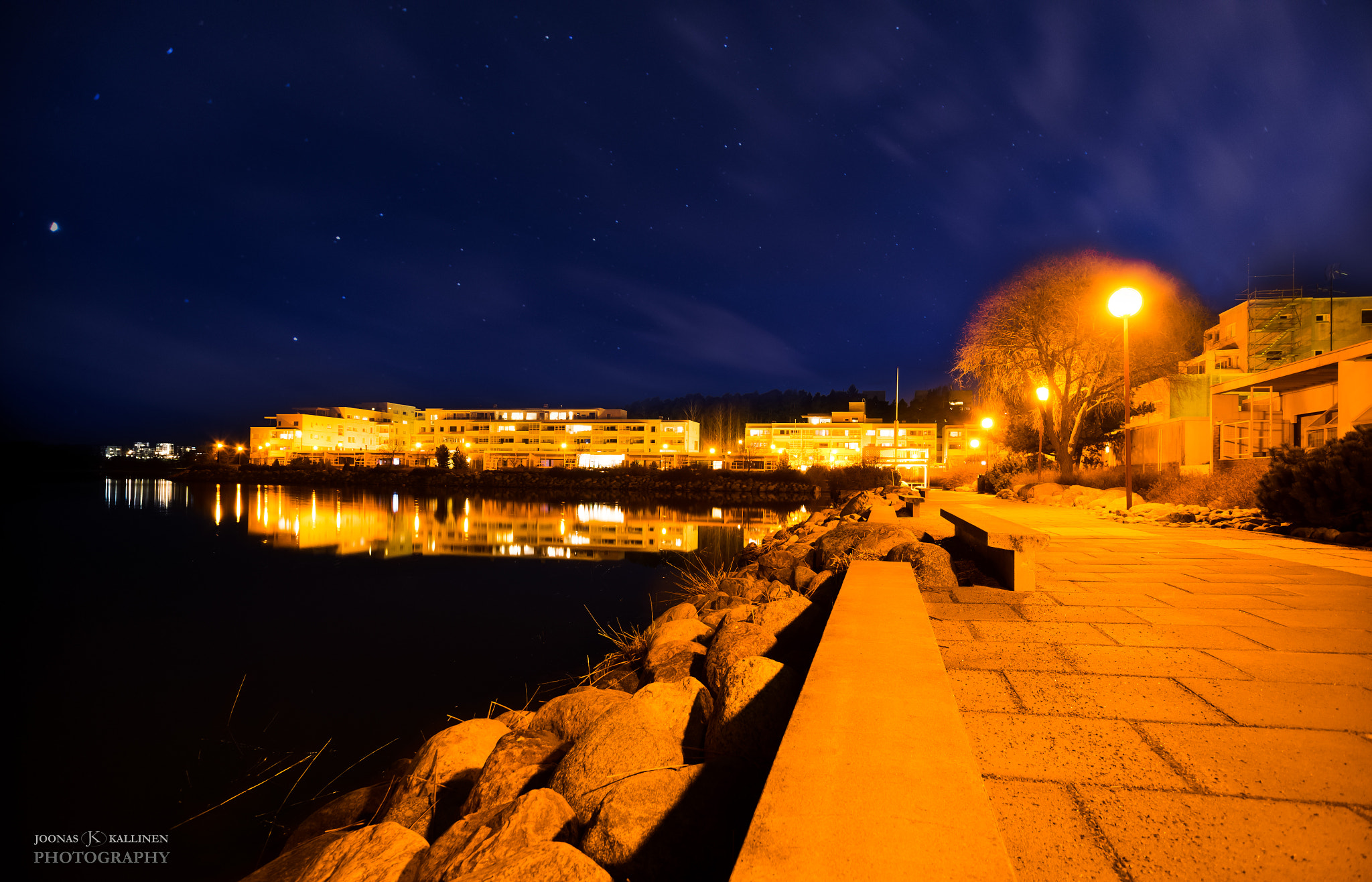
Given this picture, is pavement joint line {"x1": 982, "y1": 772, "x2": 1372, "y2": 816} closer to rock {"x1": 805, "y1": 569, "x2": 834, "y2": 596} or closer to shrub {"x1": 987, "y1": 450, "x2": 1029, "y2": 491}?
rock {"x1": 805, "y1": 569, "x2": 834, "y2": 596}

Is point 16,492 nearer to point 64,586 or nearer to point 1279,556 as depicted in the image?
point 64,586

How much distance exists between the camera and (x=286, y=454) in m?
88.4

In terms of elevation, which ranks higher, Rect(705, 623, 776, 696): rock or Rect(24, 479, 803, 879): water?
Rect(705, 623, 776, 696): rock

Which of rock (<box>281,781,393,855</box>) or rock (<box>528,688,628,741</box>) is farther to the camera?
rock (<box>281,781,393,855</box>)

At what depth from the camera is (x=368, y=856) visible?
8.16ft

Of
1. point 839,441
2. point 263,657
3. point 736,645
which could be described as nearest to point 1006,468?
point 736,645

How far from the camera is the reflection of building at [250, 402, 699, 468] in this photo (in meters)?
80.9

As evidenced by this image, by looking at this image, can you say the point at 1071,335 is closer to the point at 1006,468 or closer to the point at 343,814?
the point at 1006,468

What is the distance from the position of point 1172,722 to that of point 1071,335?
20.5m

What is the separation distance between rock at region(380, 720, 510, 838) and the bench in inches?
152

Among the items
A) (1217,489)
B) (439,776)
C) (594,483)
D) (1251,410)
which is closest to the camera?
(439,776)

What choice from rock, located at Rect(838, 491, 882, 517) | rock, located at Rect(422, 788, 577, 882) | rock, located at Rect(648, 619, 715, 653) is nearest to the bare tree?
rock, located at Rect(838, 491, 882, 517)

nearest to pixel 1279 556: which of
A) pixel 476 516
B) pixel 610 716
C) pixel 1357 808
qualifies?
pixel 1357 808

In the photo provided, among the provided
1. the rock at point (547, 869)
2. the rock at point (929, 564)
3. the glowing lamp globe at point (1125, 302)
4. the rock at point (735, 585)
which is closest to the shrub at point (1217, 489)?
the glowing lamp globe at point (1125, 302)
